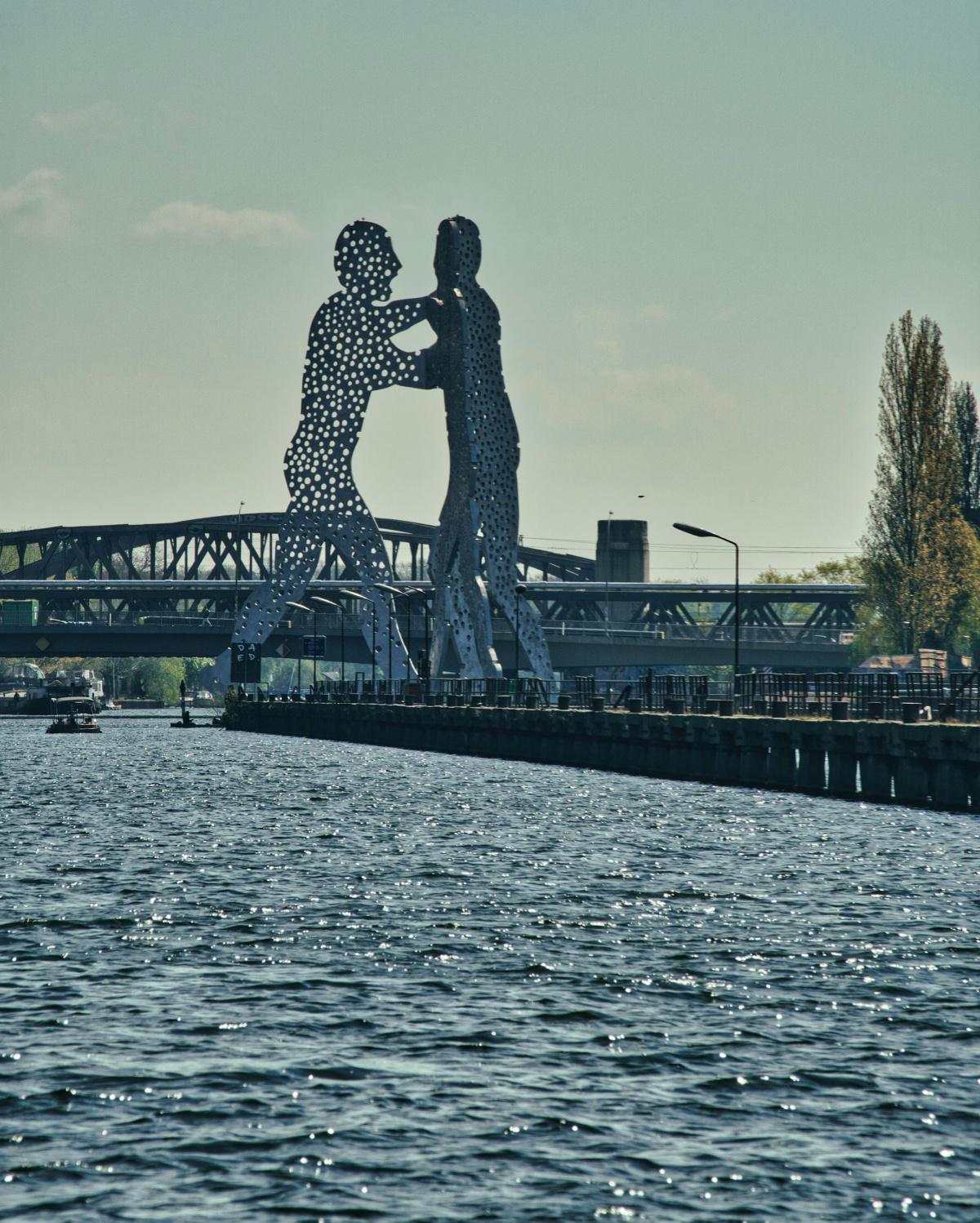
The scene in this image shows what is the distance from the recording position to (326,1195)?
17.1m

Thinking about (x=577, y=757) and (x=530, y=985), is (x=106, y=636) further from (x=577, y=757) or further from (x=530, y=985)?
(x=530, y=985)

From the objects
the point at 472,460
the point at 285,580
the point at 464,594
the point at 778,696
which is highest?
the point at 472,460

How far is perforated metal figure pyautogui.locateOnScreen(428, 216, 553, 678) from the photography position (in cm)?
13675

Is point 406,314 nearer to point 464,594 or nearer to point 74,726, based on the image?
point 464,594

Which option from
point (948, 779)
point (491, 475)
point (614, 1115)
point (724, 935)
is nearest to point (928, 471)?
point (491, 475)

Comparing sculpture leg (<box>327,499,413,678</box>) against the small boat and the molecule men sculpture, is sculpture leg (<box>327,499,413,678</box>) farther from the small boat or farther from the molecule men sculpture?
the small boat

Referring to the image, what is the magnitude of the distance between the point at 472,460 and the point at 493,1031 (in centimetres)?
11355

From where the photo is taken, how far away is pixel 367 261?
145250 mm

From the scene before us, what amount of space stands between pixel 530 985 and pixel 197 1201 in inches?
396

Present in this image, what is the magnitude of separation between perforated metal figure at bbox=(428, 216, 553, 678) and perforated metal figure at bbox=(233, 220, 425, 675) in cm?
330

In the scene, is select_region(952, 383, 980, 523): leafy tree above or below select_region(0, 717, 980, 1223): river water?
above

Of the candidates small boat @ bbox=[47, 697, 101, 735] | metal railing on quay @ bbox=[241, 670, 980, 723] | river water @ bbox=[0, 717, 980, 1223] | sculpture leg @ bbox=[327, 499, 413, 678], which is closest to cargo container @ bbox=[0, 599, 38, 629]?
small boat @ bbox=[47, 697, 101, 735]

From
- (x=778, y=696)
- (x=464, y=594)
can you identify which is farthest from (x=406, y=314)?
(x=778, y=696)

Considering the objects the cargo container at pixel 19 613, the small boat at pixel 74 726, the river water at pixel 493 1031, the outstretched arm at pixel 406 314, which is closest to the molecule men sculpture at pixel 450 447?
the outstretched arm at pixel 406 314
